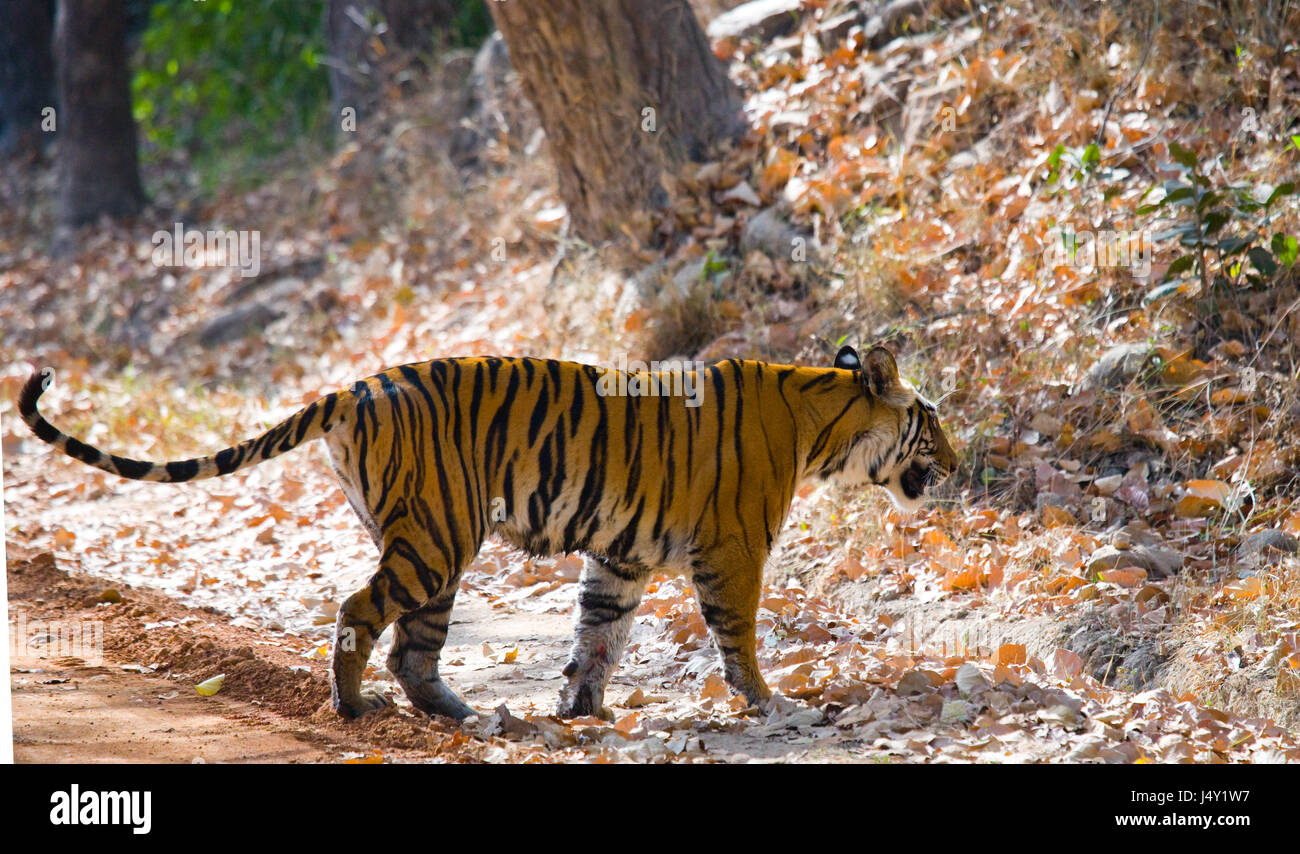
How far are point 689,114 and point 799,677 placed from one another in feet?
20.9

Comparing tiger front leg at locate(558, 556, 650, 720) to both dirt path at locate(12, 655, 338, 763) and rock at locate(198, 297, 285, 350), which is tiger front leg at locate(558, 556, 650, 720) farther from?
rock at locate(198, 297, 285, 350)

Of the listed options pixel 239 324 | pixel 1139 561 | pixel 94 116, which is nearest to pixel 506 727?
pixel 1139 561

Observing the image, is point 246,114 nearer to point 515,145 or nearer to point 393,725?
point 515,145

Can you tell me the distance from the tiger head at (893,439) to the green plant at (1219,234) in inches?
102

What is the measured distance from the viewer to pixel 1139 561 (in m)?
6.19

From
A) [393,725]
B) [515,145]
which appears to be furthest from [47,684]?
[515,145]

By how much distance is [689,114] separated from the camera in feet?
34.8

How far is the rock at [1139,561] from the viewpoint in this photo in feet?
20.2

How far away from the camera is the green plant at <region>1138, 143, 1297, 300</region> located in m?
7.32

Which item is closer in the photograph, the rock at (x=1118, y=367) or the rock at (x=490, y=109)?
the rock at (x=1118, y=367)

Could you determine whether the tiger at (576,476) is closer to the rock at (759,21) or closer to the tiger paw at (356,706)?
the tiger paw at (356,706)

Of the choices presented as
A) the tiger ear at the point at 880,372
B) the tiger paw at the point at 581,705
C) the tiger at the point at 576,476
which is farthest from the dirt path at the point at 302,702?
the tiger ear at the point at 880,372

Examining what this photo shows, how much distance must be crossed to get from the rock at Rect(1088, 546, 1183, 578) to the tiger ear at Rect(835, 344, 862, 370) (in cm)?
160
